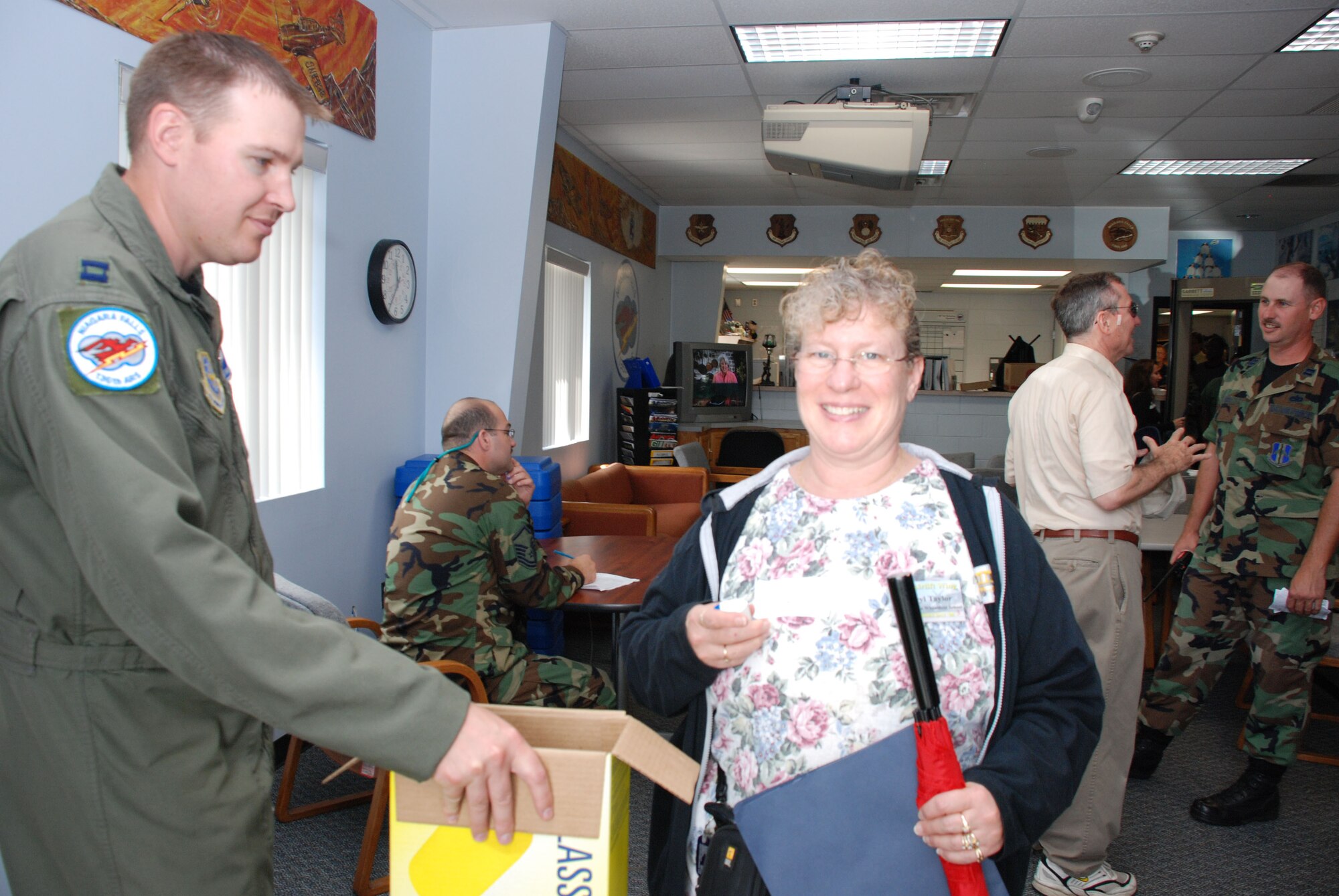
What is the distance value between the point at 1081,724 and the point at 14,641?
142cm

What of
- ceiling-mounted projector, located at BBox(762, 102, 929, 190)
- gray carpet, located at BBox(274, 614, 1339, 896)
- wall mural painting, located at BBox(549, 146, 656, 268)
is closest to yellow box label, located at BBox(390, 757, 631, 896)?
gray carpet, located at BBox(274, 614, 1339, 896)

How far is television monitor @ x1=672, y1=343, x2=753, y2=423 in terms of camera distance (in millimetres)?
8906

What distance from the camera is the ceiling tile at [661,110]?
577 centimetres

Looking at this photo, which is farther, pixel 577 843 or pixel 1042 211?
pixel 1042 211

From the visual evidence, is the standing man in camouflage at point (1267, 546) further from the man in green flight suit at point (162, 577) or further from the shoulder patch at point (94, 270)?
the shoulder patch at point (94, 270)

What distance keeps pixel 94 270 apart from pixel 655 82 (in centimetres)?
484

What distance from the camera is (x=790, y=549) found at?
141 cm

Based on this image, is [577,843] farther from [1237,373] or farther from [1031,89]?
[1031,89]

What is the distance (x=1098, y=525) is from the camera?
8.86 feet

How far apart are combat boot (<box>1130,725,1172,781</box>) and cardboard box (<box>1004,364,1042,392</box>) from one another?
643 centimetres

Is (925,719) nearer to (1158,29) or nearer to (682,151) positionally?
(1158,29)

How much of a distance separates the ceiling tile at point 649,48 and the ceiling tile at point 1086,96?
1776mm

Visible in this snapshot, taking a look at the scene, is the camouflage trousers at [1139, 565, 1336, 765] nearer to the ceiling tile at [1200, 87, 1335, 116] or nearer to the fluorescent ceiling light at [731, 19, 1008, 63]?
the fluorescent ceiling light at [731, 19, 1008, 63]

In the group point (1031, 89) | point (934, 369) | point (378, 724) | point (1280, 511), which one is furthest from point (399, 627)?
point (934, 369)
